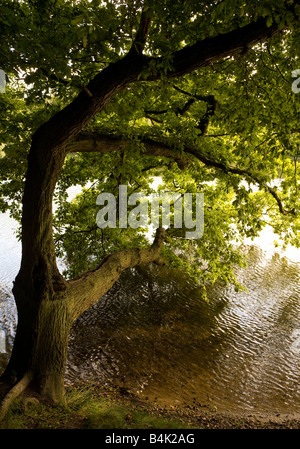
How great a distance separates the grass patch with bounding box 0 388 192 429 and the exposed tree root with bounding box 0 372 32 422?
0.06 meters

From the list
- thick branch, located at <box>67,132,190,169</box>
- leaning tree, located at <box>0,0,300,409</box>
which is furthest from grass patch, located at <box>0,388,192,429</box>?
thick branch, located at <box>67,132,190,169</box>

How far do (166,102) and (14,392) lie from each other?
6.12m

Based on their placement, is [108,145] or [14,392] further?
[108,145]

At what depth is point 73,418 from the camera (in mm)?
3721

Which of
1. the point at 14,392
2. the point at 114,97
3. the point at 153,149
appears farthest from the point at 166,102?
the point at 14,392

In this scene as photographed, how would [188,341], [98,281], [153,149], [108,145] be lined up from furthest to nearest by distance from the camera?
[188,341] → [153,149] → [108,145] → [98,281]

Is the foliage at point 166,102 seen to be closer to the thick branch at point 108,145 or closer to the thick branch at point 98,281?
the thick branch at point 108,145

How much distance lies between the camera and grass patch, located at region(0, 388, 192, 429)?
3314 millimetres

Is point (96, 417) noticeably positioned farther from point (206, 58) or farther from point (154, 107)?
point (154, 107)

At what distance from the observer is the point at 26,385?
393 cm

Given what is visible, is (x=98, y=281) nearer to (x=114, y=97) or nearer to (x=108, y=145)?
(x=108, y=145)

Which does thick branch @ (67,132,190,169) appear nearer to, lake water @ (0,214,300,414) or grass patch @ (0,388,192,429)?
grass patch @ (0,388,192,429)
